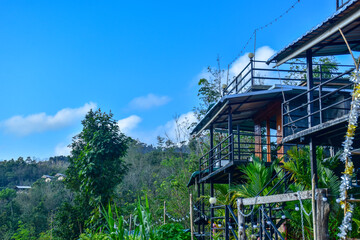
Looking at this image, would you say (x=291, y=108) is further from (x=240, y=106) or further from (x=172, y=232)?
(x=172, y=232)

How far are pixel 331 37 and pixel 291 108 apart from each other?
5.21 metres

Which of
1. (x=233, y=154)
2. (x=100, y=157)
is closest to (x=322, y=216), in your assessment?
(x=233, y=154)

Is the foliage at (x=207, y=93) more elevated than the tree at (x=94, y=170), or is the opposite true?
the foliage at (x=207, y=93)

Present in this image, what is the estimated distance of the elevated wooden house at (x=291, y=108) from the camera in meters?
8.59

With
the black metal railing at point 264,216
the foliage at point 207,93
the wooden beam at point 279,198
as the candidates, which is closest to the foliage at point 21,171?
the foliage at point 207,93

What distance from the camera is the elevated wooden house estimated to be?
859 centimetres

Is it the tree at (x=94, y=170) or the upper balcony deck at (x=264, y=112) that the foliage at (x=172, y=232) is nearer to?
the upper balcony deck at (x=264, y=112)

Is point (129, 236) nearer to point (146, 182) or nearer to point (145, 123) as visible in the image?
point (145, 123)

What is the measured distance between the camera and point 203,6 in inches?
792

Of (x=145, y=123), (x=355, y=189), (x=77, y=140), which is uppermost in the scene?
(x=145, y=123)

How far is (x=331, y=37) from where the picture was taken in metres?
9.09

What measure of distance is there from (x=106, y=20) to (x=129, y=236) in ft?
42.3

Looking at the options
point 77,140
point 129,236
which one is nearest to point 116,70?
point 77,140

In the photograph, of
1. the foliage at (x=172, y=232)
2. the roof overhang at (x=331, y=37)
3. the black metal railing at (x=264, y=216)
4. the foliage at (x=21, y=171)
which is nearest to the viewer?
the roof overhang at (x=331, y=37)
